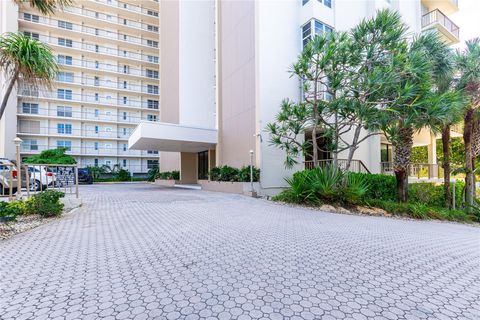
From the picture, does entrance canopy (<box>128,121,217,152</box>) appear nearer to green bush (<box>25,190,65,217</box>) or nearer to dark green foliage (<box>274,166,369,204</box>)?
green bush (<box>25,190,65,217</box>)

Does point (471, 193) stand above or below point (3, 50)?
below

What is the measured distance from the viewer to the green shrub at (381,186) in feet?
37.2

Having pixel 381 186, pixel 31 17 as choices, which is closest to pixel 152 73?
pixel 31 17

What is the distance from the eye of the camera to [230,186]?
14969 mm

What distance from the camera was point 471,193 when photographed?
37.2ft

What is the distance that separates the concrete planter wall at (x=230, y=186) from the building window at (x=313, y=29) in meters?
9.34

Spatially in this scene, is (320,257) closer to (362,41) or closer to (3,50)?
(3,50)

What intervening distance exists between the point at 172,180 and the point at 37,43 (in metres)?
18.2

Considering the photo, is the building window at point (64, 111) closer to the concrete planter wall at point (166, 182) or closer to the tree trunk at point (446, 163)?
the concrete planter wall at point (166, 182)

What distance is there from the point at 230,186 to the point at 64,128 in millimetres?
31113

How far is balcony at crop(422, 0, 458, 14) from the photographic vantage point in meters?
21.6

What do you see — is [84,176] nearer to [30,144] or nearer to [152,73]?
[30,144]

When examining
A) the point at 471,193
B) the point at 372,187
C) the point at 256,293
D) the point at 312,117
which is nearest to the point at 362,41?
the point at 312,117

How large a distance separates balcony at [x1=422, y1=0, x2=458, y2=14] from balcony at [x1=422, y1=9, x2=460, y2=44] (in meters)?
1.52
